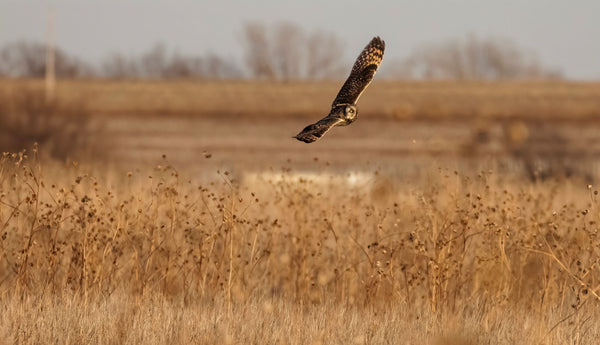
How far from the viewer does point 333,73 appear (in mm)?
46031

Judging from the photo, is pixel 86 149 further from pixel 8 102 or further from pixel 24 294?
pixel 24 294

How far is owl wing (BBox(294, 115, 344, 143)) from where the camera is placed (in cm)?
450

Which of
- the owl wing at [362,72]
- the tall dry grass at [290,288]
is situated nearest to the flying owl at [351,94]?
the owl wing at [362,72]

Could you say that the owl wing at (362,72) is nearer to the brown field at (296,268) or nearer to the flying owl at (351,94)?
the flying owl at (351,94)

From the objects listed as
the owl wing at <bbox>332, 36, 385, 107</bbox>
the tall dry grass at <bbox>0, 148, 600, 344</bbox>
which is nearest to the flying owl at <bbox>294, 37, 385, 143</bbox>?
the owl wing at <bbox>332, 36, 385, 107</bbox>

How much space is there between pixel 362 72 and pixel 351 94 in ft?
1.03

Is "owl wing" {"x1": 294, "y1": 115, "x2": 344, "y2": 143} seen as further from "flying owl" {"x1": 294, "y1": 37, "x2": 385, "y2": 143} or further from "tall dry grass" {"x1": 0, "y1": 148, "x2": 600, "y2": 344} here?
"tall dry grass" {"x1": 0, "y1": 148, "x2": 600, "y2": 344}

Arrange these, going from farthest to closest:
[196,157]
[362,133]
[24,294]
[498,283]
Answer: [362,133], [196,157], [498,283], [24,294]

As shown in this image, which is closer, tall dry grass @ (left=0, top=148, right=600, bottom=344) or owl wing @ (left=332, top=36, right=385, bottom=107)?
owl wing @ (left=332, top=36, right=385, bottom=107)

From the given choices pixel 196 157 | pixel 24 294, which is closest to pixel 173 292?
pixel 24 294

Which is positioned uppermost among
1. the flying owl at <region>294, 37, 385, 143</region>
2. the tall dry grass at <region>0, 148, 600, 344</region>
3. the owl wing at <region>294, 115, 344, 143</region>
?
the flying owl at <region>294, 37, 385, 143</region>

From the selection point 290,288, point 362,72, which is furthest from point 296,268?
point 362,72

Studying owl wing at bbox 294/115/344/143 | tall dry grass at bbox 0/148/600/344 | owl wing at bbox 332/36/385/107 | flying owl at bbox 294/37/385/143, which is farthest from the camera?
tall dry grass at bbox 0/148/600/344

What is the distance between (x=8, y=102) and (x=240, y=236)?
9.19 metres
